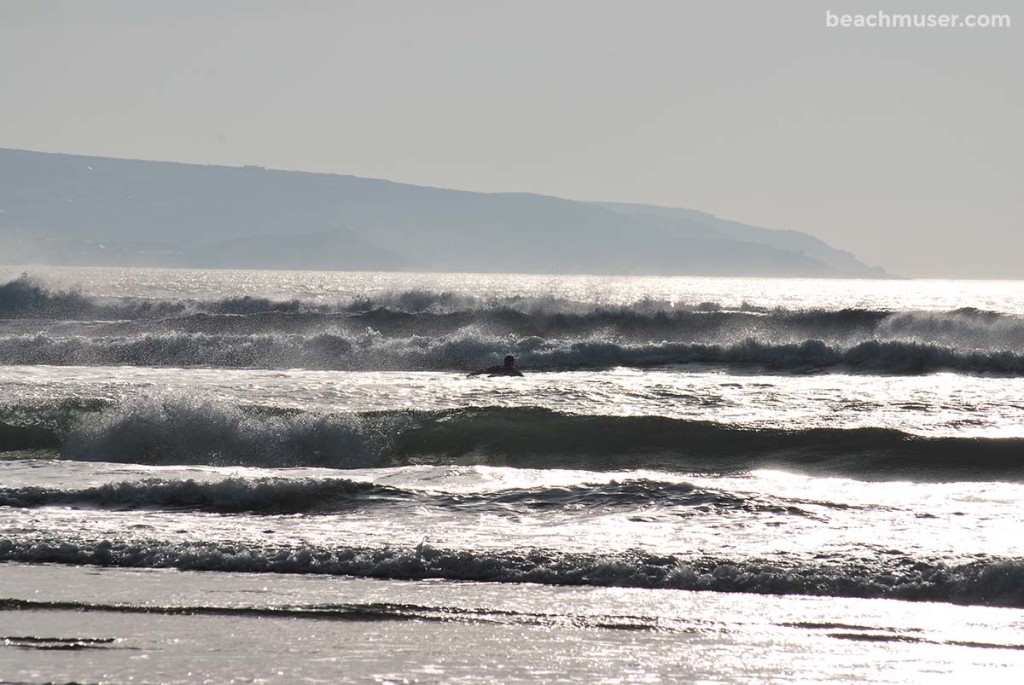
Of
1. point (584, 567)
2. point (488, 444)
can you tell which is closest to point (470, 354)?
point (488, 444)

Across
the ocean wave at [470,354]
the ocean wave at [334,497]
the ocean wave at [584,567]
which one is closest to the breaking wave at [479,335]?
the ocean wave at [470,354]

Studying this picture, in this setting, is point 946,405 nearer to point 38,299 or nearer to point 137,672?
point 137,672

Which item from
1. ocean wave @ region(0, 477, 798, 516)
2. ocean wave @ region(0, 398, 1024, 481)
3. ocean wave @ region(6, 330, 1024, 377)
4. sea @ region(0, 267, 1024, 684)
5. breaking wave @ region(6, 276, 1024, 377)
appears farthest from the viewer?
breaking wave @ region(6, 276, 1024, 377)

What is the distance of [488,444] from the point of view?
1867 cm

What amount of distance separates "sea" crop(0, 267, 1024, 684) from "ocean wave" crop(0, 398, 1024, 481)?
6cm

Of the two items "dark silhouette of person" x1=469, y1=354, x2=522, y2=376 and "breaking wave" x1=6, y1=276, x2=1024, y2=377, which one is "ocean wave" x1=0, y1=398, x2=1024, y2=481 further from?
"breaking wave" x1=6, y1=276, x2=1024, y2=377

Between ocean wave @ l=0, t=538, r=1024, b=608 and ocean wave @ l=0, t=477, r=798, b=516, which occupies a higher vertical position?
ocean wave @ l=0, t=477, r=798, b=516

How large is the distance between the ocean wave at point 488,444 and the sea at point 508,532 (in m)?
0.06

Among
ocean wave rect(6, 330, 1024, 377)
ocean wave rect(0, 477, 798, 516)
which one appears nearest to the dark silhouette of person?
ocean wave rect(6, 330, 1024, 377)

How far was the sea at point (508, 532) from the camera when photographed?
7.59 meters

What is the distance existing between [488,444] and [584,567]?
912cm

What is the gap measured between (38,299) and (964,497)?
153ft

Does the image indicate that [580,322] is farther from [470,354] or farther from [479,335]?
[470,354]

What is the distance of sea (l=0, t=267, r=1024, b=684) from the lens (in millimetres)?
7590
